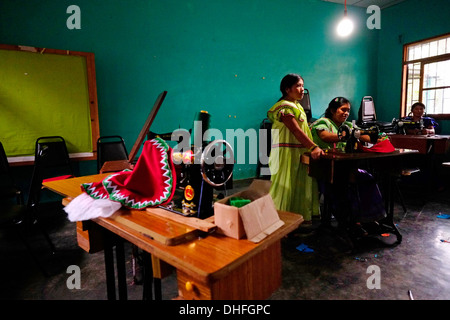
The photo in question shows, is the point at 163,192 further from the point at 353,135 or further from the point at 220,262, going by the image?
the point at 353,135

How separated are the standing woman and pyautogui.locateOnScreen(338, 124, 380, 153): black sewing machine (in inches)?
11.9

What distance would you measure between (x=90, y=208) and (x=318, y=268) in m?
1.89

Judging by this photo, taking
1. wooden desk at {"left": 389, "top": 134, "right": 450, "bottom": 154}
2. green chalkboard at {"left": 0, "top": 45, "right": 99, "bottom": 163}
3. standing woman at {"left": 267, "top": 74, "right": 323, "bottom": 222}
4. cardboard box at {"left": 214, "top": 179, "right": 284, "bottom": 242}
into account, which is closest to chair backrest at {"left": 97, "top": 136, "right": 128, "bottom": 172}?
green chalkboard at {"left": 0, "top": 45, "right": 99, "bottom": 163}

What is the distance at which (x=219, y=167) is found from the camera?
130 centimetres

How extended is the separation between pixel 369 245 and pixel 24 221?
3135 millimetres

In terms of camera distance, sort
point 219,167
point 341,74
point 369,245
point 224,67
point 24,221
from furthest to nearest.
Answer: point 341,74 → point 224,67 → point 369,245 → point 24,221 → point 219,167

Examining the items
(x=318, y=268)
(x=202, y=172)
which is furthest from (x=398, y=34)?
(x=202, y=172)

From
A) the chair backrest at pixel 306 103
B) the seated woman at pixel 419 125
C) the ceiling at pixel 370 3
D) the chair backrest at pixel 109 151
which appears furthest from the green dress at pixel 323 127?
the ceiling at pixel 370 3

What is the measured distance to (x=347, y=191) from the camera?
2699 mm

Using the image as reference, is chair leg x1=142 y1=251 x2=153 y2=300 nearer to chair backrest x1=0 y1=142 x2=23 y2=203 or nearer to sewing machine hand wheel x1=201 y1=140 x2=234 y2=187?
→ sewing machine hand wheel x1=201 y1=140 x2=234 y2=187

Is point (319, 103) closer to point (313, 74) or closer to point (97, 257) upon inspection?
point (313, 74)

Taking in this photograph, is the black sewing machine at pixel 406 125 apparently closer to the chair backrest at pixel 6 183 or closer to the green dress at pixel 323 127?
the green dress at pixel 323 127

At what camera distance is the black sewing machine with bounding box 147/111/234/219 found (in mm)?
1258

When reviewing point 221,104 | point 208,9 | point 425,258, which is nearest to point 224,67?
point 221,104
